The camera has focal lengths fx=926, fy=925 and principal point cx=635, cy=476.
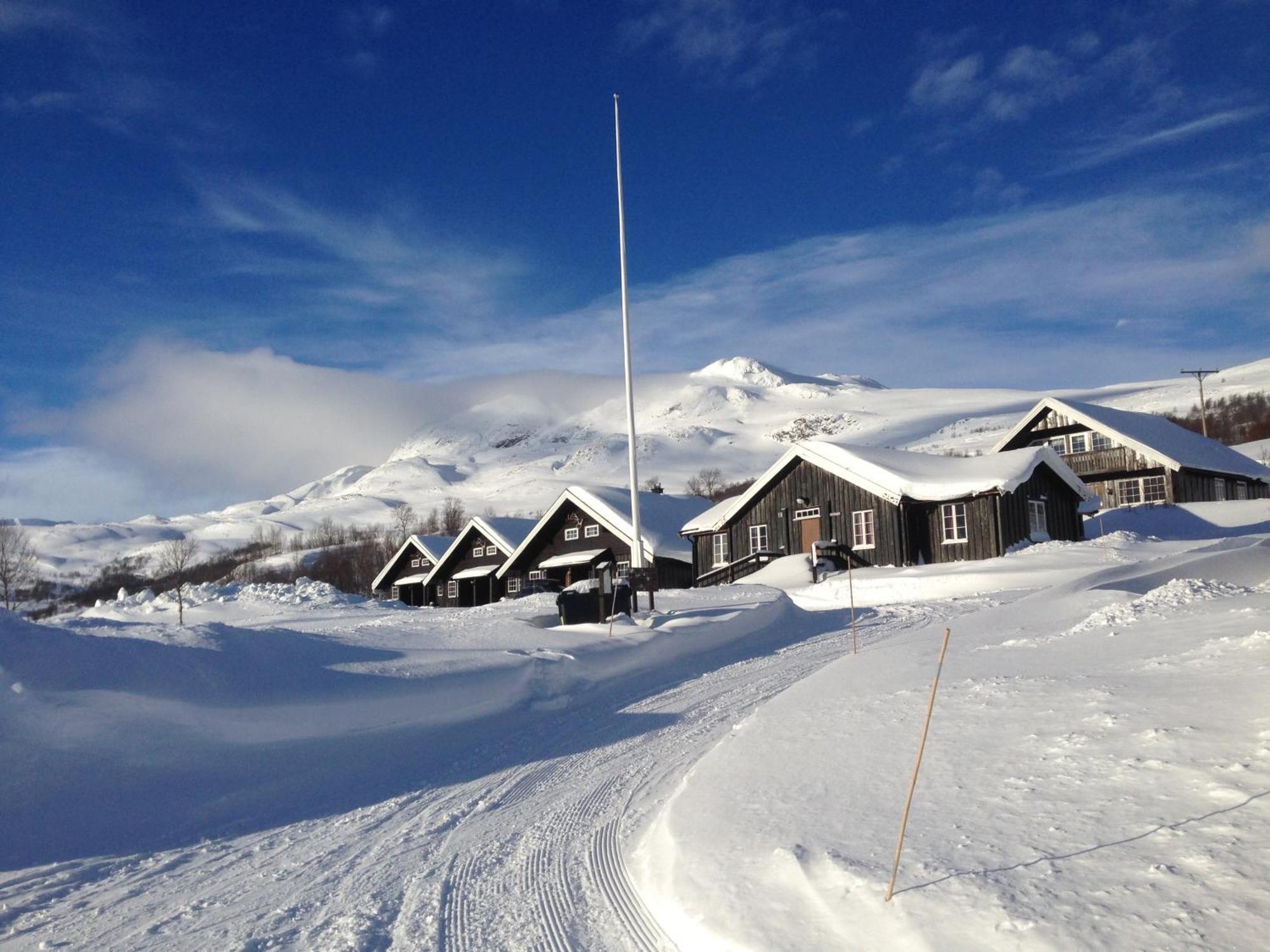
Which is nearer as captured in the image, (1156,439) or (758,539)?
(758,539)

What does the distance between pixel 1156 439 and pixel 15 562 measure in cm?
5171

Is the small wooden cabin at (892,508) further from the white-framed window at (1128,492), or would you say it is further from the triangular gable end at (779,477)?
the white-framed window at (1128,492)

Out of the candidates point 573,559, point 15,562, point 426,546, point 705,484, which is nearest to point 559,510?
point 573,559

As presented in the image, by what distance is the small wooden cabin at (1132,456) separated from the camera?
136 feet

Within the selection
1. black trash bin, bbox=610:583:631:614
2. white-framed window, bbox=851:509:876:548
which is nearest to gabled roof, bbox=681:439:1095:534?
white-framed window, bbox=851:509:876:548

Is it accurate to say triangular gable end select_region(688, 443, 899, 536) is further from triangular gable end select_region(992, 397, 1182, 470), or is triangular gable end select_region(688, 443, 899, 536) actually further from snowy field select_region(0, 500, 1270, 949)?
snowy field select_region(0, 500, 1270, 949)

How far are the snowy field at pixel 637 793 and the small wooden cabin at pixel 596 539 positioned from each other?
26579mm

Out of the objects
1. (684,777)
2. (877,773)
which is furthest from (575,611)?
(877,773)

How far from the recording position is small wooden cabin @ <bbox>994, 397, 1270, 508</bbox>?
41.3 m

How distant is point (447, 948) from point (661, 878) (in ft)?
4.18

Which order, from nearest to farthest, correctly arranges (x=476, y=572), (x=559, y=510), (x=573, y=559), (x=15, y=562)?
(x=15, y=562)
(x=573, y=559)
(x=559, y=510)
(x=476, y=572)

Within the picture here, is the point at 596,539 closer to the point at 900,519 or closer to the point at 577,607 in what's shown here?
the point at 900,519

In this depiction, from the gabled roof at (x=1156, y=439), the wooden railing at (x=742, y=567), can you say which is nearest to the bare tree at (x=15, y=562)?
the wooden railing at (x=742, y=567)

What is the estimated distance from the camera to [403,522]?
108688 millimetres
